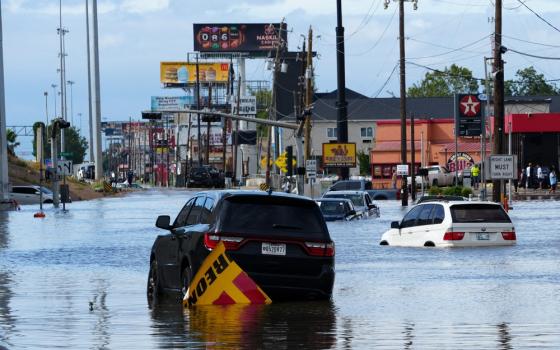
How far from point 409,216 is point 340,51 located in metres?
43.0

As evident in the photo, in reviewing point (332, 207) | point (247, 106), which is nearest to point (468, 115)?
point (332, 207)

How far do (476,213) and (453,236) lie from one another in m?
0.85

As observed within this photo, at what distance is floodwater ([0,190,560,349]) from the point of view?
1492 cm

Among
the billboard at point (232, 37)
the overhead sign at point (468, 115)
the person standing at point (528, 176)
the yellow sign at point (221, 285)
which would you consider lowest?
the person standing at point (528, 176)

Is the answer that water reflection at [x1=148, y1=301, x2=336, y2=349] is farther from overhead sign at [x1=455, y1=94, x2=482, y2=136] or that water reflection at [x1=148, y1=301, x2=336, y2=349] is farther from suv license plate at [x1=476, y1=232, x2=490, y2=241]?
overhead sign at [x1=455, y1=94, x2=482, y2=136]

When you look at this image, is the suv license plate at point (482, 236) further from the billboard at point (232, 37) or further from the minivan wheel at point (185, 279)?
the billboard at point (232, 37)

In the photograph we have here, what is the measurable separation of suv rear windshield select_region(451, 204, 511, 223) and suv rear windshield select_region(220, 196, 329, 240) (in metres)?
14.8

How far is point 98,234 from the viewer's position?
4341cm

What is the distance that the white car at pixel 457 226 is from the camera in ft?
109

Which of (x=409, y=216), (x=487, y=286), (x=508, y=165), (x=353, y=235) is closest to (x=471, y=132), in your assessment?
(x=508, y=165)

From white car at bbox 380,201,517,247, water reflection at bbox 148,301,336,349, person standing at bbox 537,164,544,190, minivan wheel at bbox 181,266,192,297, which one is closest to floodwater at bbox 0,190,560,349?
water reflection at bbox 148,301,336,349

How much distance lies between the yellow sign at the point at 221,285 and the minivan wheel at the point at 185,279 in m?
0.15

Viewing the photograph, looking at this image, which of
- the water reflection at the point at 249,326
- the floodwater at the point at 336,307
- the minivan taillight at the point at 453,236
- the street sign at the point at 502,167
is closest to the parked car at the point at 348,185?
the street sign at the point at 502,167

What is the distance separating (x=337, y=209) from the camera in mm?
51375
